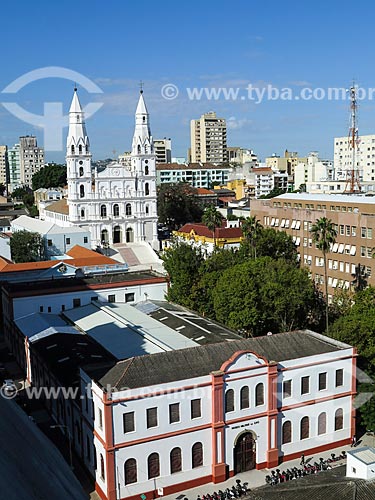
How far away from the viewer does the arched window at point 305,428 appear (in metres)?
34.8

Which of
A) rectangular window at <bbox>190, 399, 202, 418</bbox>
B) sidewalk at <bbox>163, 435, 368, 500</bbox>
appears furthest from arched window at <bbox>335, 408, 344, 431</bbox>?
rectangular window at <bbox>190, 399, 202, 418</bbox>

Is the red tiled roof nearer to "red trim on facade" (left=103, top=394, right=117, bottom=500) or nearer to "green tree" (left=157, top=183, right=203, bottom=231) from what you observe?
"green tree" (left=157, top=183, right=203, bottom=231)

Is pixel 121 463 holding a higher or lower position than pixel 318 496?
lower

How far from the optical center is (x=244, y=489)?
30.8m

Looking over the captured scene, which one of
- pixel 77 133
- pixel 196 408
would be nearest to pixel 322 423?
pixel 196 408

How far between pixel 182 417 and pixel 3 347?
2931 centimetres

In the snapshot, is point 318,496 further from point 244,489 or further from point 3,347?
point 3,347

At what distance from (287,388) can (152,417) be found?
334 inches

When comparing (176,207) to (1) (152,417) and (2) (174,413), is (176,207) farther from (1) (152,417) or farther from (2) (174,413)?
(1) (152,417)

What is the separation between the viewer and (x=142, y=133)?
101m

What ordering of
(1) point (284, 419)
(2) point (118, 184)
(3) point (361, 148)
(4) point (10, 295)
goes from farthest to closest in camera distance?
1. (3) point (361, 148)
2. (2) point (118, 184)
3. (4) point (10, 295)
4. (1) point (284, 419)

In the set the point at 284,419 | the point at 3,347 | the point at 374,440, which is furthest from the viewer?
the point at 3,347

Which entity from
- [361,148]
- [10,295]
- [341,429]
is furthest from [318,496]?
[361,148]

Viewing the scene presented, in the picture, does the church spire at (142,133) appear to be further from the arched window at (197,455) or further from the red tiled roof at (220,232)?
the arched window at (197,455)
